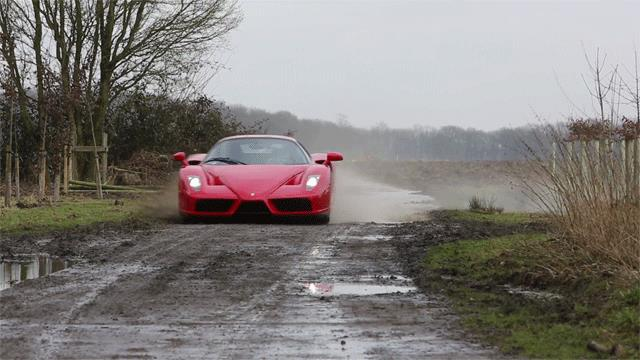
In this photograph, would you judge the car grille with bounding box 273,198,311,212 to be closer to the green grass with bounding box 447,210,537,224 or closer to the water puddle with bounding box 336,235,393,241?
the water puddle with bounding box 336,235,393,241

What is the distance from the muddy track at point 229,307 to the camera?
5531 mm

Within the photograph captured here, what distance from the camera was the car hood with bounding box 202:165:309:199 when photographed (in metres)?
14.1

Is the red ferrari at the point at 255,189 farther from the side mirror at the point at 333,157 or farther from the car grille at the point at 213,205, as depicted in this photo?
the side mirror at the point at 333,157

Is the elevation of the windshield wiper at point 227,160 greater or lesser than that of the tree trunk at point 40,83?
lesser

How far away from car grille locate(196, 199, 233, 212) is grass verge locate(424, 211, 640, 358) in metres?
4.97

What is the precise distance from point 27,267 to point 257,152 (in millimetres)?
6580

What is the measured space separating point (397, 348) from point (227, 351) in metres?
0.99

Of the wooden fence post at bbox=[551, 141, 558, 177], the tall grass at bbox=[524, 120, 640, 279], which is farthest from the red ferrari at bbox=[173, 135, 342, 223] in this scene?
the wooden fence post at bbox=[551, 141, 558, 177]

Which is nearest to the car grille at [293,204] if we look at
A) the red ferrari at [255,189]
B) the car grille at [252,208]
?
the red ferrari at [255,189]

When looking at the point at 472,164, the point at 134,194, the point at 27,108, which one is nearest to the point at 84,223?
the point at 134,194

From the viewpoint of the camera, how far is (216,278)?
8352 mm

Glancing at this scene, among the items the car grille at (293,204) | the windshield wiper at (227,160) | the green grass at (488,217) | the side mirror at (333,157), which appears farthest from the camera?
the side mirror at (333,157)

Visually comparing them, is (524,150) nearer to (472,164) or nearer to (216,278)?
(216,278)

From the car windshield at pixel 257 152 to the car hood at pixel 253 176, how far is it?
0.42 metres
